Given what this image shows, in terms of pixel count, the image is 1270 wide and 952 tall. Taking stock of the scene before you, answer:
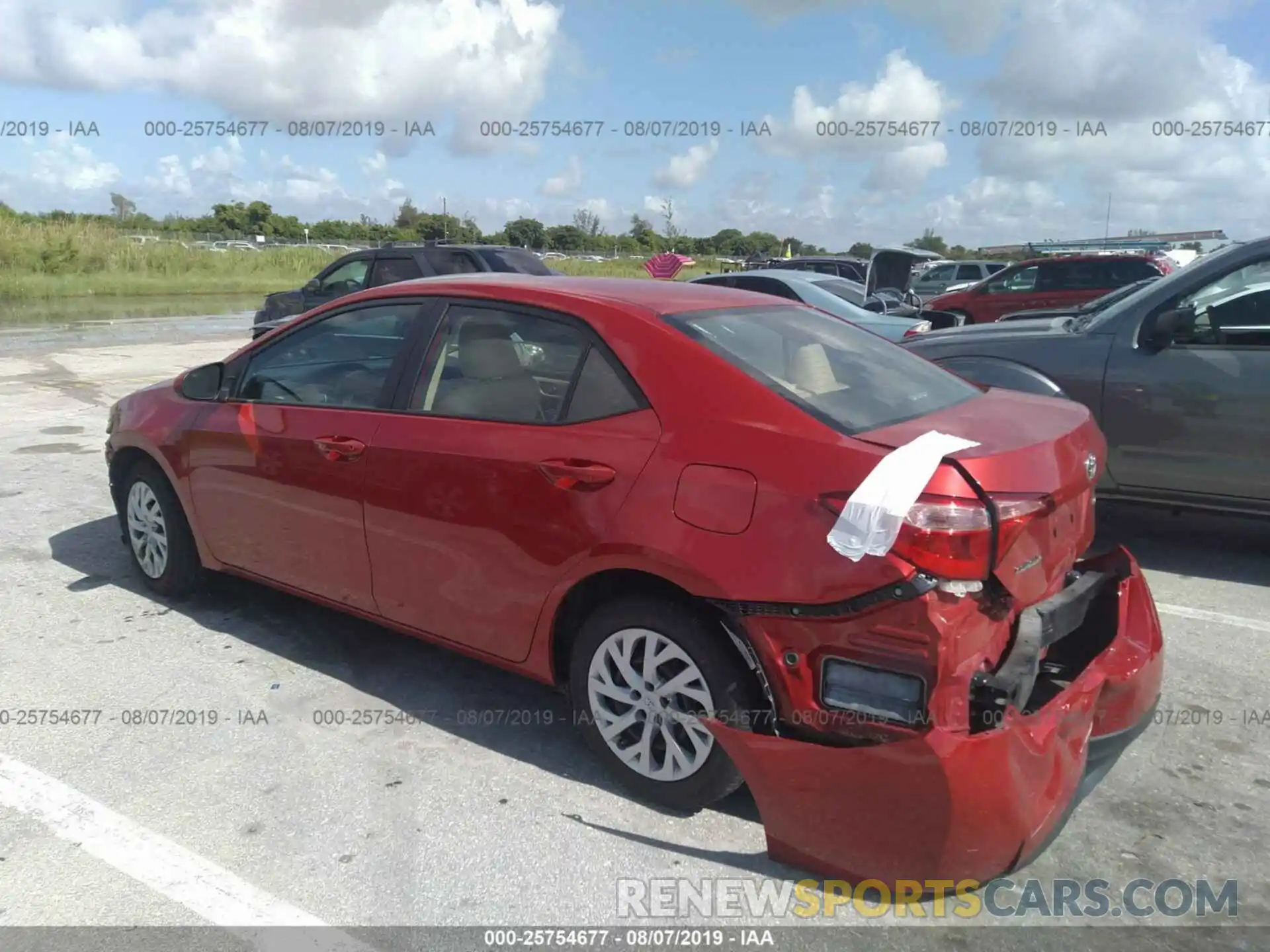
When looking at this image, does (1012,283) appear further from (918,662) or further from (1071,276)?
(918,662)

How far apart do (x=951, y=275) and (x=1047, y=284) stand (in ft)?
34.8

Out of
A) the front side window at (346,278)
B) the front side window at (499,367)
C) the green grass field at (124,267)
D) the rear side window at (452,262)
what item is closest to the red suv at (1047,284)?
the rear side window at (452,262)

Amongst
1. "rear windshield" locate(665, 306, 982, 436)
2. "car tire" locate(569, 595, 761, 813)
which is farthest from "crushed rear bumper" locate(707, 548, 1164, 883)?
"rear windshield" locate(665, 306, 982, 436)

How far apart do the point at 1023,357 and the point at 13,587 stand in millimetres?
5648

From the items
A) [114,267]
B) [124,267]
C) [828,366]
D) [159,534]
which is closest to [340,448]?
[159,534]

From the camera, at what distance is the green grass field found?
96.0 ft

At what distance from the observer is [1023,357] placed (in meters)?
5.79

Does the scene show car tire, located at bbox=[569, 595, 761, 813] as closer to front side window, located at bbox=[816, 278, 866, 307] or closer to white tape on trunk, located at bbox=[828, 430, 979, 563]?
white tape on trunk, located at bbox=[828, 430, 979, 563]

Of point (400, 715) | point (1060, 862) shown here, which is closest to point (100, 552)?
point (400, 715)

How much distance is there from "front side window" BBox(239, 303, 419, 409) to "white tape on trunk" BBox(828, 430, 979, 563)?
2019 millimetres

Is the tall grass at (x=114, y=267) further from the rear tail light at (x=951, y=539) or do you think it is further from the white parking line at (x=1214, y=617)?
the rear tail light at (x=951, y=539)

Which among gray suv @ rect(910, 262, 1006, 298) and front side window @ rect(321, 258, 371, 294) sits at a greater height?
gray suv @ rect(910, 262, 1006, 298)

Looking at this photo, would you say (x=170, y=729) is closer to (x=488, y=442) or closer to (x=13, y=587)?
(x=488, y=442)

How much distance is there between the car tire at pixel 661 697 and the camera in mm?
2949
